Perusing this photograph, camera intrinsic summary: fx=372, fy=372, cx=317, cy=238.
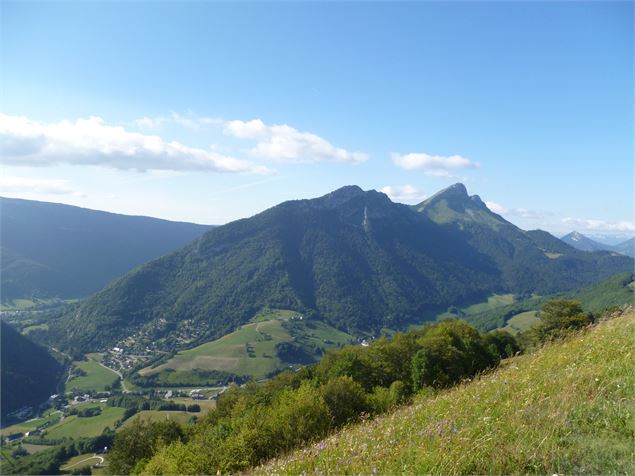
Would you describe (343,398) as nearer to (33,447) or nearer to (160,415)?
(160,415)

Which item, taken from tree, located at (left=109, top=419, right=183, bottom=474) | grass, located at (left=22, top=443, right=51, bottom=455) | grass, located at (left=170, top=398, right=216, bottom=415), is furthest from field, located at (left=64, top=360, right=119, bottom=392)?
tree, located at (left=109, top=419, right=183, bottom=474)

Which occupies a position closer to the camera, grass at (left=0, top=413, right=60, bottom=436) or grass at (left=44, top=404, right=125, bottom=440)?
grass at (left=44, top=404, right=125, bottom=440)

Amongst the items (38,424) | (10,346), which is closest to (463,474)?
(38,424)

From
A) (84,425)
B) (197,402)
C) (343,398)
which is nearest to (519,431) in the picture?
(343,398)

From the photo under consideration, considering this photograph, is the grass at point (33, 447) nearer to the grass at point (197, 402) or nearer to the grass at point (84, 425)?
the grass at point (84, 425)

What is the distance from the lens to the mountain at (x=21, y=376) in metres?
168

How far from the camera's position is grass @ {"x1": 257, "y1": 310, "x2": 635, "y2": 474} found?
19.0 feet

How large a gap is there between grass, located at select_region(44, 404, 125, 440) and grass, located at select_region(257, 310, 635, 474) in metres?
145

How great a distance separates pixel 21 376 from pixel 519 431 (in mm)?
237014

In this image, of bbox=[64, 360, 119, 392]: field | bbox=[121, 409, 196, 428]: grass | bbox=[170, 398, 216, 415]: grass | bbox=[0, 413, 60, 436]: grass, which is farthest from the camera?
bbox=[64, 360, 119, 392]: field

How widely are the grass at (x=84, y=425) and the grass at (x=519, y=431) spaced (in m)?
145

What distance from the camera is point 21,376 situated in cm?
18062

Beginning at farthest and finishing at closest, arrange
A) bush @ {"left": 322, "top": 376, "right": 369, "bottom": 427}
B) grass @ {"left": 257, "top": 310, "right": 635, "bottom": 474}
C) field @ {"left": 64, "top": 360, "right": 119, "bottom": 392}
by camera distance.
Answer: field @ {"left": 64, "top": 360, "right": 119, "bottom": 392} → bush @ {"left": 322, "top": 376, "right": 369, "bottom": 427} → grass @ {"left": 257, "top": 310, "right": 635, "bottom": 474}

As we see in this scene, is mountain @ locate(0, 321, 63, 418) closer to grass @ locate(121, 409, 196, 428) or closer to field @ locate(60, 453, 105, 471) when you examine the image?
grass @ locate(121, 409, 196, 428)
